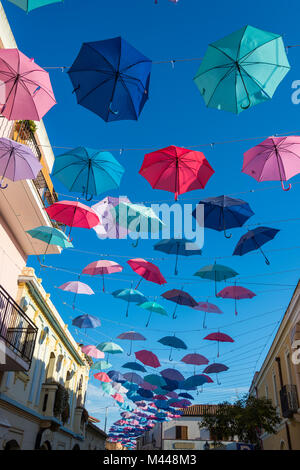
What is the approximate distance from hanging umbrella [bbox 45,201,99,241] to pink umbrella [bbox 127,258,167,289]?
2.27m

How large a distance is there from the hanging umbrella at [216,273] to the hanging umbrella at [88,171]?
4217 millimetres

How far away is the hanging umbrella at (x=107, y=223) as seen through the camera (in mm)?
10336

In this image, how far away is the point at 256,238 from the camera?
1013cm

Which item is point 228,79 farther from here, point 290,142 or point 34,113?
point 34,113

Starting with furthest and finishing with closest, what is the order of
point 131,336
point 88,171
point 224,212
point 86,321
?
1. point 131,336
2. point 86,321
3. point 224,212
4. point 88,171

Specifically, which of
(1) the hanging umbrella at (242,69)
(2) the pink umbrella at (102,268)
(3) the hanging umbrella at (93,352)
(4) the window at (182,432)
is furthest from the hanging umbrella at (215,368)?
(4) the window at (182,432)

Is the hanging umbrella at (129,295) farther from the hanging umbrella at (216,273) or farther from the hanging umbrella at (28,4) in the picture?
the hanging umbrella at (28,4)

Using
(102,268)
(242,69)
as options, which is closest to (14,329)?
(102,268)

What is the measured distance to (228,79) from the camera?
21.4ft

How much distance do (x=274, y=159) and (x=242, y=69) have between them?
2.28m

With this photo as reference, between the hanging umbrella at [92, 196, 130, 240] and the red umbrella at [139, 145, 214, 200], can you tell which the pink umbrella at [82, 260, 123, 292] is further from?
the red umbrella at [139, 145, 214, 200]

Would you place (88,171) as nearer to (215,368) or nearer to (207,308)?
(207,308)

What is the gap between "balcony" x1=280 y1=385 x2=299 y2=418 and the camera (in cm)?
1498
